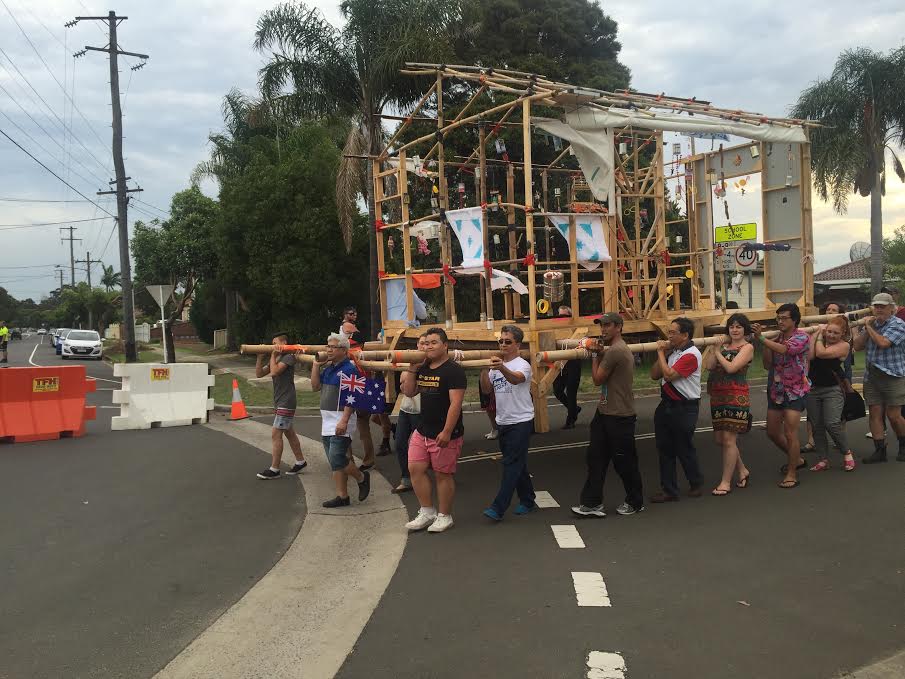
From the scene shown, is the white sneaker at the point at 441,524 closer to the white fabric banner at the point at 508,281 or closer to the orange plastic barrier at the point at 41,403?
the white fabric banner at the point at 508,281

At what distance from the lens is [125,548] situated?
6133 mm

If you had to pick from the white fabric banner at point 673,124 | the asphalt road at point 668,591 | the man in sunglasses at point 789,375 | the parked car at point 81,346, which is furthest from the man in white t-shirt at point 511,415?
the parked car at point 81,346

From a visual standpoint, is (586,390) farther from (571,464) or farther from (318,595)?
(318,595)

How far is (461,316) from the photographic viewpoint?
23.1m

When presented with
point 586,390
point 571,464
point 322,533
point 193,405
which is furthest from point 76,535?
point 586,390

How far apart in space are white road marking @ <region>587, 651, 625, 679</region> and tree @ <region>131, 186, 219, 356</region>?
1103 inches

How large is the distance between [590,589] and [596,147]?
5301mm

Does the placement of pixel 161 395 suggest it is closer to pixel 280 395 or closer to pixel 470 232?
pixel 280 395

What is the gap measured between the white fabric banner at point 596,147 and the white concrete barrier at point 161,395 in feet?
27.9

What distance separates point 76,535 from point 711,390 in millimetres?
6068

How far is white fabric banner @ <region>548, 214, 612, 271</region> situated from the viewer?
8.34 m

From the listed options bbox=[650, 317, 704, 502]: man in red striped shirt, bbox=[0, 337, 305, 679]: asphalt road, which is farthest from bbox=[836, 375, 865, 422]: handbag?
bbox=[0, 337, 305, 679]: asphalt road

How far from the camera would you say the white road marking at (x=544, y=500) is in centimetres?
704

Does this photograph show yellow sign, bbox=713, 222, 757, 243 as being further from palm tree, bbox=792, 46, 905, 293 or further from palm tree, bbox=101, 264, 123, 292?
palm tree, bbox=101, 264, 123, 292
